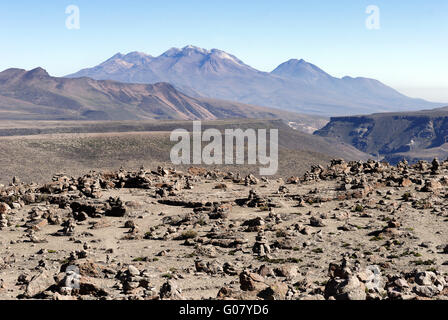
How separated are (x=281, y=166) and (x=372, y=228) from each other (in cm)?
6630

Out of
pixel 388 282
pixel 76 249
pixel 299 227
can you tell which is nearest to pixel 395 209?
pixel 299 227

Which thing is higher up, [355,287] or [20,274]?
[355,287]

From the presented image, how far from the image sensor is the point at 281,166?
305 ft

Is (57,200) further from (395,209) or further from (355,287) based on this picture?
(355,287)
